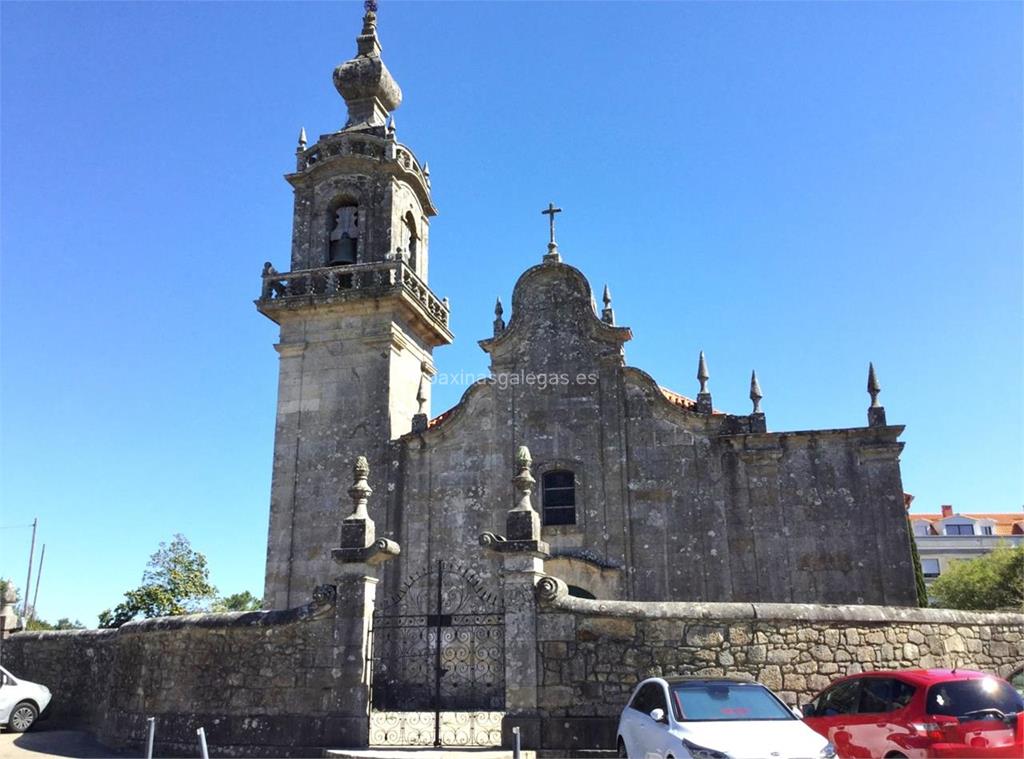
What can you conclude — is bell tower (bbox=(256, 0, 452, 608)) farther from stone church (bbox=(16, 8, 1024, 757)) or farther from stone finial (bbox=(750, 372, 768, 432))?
stone finial (bbox=(750, 372, 768, 432))

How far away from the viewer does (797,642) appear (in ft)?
39.0

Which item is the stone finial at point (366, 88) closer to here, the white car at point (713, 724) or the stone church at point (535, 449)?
the stone church at point (535, 449)

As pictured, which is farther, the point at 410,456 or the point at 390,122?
the point at 390,122

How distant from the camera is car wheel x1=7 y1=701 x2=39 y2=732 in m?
17.2

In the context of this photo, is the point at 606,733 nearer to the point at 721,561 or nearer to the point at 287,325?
the point at 721,561

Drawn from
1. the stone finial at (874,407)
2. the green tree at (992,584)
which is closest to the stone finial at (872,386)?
the stone finial at (874,407)

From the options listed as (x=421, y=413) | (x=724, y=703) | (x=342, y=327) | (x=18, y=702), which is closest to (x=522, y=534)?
(x=724, y=703)

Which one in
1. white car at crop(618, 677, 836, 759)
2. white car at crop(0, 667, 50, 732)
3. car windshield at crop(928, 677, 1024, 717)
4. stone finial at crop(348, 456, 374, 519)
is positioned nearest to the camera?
white car at crop(618, 677, 836, 759)

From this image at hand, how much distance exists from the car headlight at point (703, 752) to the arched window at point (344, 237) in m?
17.9

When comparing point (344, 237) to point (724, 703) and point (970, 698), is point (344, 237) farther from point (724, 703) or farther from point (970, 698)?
point (970, 698)

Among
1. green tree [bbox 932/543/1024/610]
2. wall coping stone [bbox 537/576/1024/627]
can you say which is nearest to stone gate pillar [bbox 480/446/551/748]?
wall coping stone [bbox 537/576/1024/627]

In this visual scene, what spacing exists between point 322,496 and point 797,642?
41.6 ft

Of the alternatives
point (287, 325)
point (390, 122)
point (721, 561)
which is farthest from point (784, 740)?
point (390, 122)

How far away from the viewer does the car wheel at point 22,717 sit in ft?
56.5
